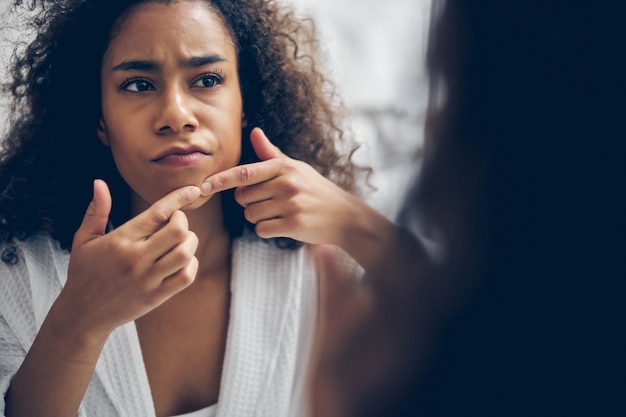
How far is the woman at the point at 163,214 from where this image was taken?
0.53 m

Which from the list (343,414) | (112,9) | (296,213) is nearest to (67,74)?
(112,9)

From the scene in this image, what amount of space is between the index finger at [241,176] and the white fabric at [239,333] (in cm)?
14

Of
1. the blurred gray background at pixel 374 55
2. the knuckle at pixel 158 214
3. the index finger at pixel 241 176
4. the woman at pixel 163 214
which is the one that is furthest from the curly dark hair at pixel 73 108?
the blurred gray background at pixel 374 55

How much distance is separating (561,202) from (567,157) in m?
0.02

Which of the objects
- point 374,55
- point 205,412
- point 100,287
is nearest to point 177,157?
point 100,287

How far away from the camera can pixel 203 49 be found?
1.97 feet

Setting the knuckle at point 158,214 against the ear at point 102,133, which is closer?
the knuckle at point 158,214

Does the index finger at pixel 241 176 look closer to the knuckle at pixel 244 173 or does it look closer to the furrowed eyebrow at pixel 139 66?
the knuckle at pixel 244 173

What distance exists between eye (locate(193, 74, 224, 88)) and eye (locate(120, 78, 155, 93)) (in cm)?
4

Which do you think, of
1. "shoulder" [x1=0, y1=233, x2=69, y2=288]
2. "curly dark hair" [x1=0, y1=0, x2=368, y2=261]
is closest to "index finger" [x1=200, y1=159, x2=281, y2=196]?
"curly dark hair" [x1=0, y1=0, x2=368, y2=261]

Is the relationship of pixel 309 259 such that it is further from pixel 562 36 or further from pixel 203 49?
pixel 562 36

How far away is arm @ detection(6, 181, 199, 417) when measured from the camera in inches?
19.5

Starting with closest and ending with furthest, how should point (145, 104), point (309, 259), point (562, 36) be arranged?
point (562, 36) → point (145, 104) → point (309, 259)

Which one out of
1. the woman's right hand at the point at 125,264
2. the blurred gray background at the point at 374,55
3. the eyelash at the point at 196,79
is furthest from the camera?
the blurred gray background at the point at 374,55
